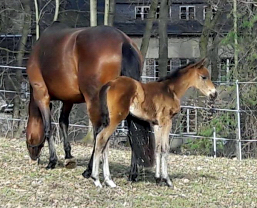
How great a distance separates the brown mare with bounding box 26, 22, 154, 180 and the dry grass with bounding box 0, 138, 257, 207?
42 centimetres

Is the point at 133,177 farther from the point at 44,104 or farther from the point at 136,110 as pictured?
the point at 44,104

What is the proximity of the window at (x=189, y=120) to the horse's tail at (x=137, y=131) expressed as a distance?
790 cm

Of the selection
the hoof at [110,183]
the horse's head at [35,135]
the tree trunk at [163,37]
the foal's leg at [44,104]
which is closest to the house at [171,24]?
the tree trunk at [163,37]

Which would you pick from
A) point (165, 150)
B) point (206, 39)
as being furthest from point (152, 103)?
point (206, 39)

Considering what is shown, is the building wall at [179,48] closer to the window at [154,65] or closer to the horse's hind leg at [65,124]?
the window at [154,65]

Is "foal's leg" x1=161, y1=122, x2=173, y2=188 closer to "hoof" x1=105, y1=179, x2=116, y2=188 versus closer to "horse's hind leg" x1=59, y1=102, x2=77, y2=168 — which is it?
"hoof" x1=105, y1=179, x2=116, y2=188

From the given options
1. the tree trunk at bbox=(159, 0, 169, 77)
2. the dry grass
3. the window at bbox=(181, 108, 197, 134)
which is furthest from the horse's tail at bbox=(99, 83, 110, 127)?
the tree trunk at bbox=(159, 0, 169, 77)

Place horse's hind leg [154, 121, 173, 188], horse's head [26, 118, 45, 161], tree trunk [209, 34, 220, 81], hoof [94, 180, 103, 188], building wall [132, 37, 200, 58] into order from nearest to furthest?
hoof [94, 180, 103, 188], horse's hind leg [154, 121, 173, 188], horse's head [26, 118, 45, 161], tree trunk [209, 34, 220, 81], building wall [132, 37, 200, 58]

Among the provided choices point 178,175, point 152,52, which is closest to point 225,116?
point 178,175

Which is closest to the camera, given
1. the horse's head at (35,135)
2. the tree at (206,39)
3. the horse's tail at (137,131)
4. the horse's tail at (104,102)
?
the horse's tail at (104,102)

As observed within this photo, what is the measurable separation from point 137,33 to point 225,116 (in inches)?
696

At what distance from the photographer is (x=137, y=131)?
24.8 ft

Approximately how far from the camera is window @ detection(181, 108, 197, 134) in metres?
15.6

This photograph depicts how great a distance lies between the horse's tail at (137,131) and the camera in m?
7.50
